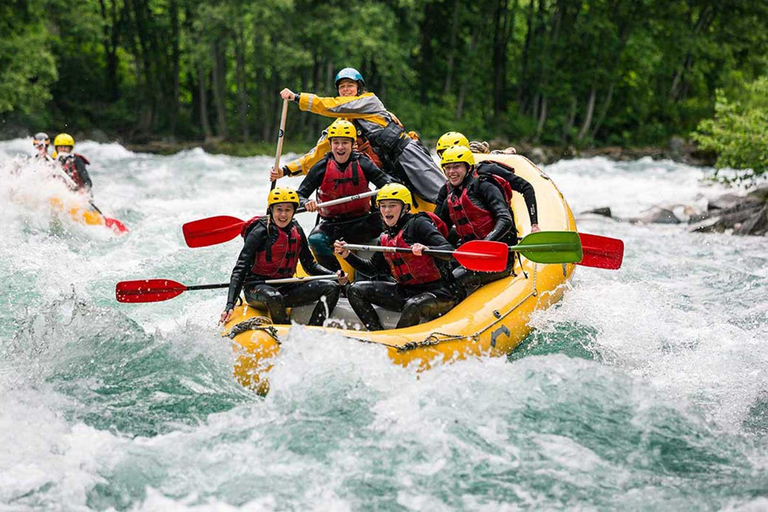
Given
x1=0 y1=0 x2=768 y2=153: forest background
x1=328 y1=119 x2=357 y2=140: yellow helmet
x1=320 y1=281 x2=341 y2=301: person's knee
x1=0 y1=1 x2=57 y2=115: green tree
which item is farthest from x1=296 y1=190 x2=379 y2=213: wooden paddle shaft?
x1=0 y1=0 x2=768 y2=153: forest background

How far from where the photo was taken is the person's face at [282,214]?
17.7 ft

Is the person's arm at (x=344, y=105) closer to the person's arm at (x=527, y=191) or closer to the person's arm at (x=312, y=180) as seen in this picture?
the person's arm at (x=312, y=180)

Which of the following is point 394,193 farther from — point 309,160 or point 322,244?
point 309,160

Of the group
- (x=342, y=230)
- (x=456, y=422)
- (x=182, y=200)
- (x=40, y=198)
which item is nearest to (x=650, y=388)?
(x=456, y=422)

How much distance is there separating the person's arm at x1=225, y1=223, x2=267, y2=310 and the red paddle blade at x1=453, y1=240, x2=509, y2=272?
4.24 feet

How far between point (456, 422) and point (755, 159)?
8701 mm

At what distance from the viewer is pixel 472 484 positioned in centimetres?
394

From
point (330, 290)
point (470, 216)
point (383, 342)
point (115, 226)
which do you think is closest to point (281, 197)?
point (330, 290)

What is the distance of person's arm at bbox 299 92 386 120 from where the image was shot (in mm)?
6273

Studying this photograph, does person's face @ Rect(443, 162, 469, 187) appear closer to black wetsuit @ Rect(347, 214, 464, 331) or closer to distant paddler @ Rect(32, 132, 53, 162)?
black wetsuit @ Rect(347, 214, 464, 331)

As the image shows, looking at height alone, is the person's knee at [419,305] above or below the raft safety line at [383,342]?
above

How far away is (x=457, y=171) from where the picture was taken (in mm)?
5801

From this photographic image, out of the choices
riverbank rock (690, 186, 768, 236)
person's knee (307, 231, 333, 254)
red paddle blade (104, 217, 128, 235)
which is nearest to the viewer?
person's knee (307, 231, 333, 254)

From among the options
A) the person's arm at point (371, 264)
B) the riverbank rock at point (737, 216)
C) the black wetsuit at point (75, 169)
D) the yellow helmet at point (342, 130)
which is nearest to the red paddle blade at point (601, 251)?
the person's arm at point (371, 264)
